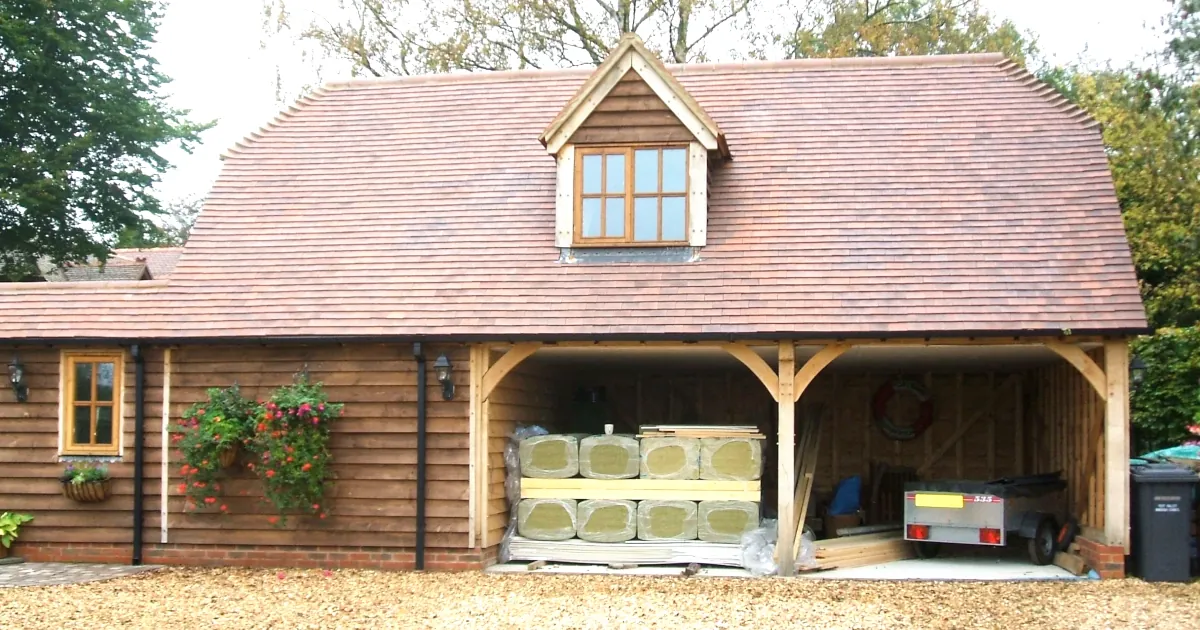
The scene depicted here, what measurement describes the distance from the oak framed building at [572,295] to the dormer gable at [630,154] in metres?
0.03

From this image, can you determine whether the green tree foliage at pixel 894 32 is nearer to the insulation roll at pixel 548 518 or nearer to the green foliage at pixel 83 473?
the insulation roll at pixel 548 518

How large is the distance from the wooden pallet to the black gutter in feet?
5.28

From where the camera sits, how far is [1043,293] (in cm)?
1212

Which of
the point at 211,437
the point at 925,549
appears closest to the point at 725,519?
the point at 925,549

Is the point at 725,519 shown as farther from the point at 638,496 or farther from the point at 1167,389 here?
the point at 1167,389

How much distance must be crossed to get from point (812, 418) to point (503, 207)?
488 centimetres

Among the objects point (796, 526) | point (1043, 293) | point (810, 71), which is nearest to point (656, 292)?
point (796, 526)

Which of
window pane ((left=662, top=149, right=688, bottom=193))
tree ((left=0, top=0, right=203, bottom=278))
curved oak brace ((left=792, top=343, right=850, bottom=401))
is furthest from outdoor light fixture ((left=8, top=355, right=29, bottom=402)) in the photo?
tree ((left=0, top=0, right=203, bottom=278))

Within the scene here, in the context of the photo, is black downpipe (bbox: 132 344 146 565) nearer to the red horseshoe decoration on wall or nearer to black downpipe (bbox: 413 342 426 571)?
black downpipe (bbox: 413 342 426 571)

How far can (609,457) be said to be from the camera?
42.6ft

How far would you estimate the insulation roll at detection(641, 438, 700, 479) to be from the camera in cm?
1284

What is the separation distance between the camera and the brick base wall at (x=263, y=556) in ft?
41.1

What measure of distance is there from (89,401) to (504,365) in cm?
464

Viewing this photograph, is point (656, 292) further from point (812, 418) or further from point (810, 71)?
point (810, 71)
